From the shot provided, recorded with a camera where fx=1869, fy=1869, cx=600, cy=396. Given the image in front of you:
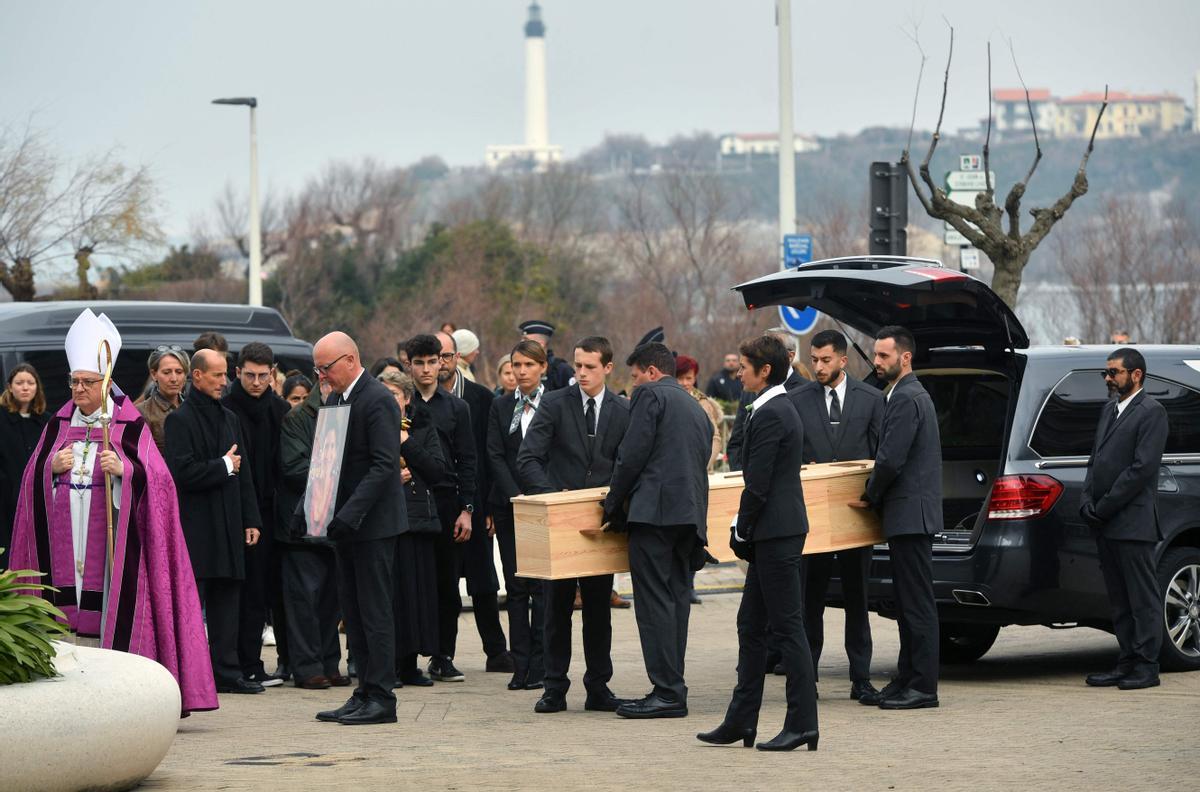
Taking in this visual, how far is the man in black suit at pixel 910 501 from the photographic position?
401 inches

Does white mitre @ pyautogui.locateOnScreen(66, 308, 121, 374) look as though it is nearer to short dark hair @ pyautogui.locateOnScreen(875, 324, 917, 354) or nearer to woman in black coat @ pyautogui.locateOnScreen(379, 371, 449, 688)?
woman in black coat @ pyautogui.locateOnScreen(379, 371, 449, 688)

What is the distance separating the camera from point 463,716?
1033cm

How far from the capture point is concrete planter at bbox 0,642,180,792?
735cm

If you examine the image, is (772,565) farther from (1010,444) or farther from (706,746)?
(1010,444)

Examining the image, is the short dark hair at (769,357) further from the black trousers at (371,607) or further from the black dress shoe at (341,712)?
the black dress shoe at (341,712)

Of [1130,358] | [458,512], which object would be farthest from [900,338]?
[458,512]

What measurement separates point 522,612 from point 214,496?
6.67ft

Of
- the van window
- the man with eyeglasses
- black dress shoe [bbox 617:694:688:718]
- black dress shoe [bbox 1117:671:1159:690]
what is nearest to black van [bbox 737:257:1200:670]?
the van window

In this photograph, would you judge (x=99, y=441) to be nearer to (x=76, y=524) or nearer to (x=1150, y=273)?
(x=76, y=524)

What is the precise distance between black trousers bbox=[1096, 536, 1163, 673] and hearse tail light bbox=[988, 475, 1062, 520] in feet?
1.41

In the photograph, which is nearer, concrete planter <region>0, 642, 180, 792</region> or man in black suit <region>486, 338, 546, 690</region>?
concrete planter <region>0, 642, 180, 792</region>

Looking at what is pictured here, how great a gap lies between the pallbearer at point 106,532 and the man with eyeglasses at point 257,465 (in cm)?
175

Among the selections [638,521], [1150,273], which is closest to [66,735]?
[638,521]

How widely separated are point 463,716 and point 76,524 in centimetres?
234
